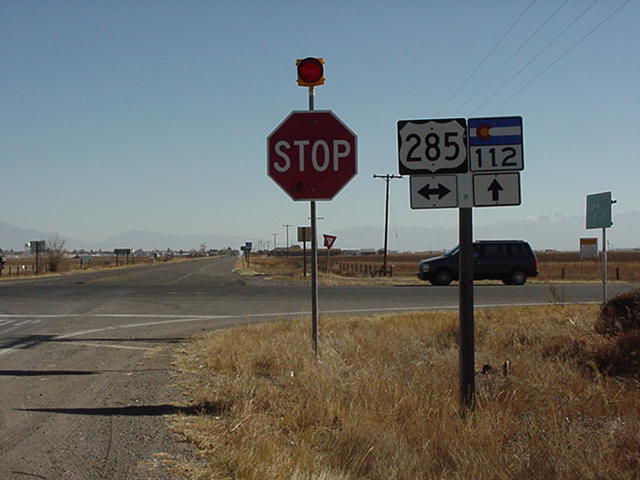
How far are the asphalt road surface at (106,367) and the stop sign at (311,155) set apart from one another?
2.74m

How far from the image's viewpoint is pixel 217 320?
16.5 metres

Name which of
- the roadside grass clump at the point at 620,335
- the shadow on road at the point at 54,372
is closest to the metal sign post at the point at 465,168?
the roadside grass clump at the point at 620,335

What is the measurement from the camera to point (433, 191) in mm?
6320

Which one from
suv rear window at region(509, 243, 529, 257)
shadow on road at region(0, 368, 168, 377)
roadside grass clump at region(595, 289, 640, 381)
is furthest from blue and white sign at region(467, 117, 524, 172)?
suv rear window at region(509, 243, 529, 257)

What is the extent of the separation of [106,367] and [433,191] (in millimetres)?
5512

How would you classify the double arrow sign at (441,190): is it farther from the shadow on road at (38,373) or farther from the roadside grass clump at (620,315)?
the roadside grass clump at (620,315)

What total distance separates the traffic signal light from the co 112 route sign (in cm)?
201

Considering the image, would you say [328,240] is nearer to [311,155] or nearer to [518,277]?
[518,277]

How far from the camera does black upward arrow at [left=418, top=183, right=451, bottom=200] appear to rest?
6.31 meters

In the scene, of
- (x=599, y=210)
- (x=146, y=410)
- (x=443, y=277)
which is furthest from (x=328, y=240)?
(x=146, y=410)

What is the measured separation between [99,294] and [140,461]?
827 inches

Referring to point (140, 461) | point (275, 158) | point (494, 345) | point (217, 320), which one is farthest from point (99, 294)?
point (140, 461)

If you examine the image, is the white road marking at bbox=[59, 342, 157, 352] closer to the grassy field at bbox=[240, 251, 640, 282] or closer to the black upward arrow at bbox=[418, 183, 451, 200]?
the black upward arrow at bbox=[418, 183, 451, 200]

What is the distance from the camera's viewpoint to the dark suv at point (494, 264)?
98.4ft
